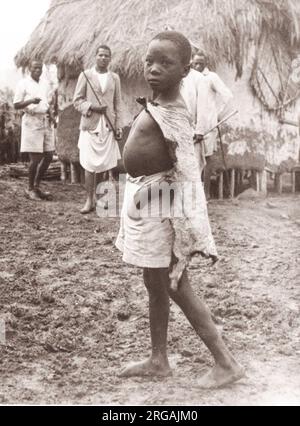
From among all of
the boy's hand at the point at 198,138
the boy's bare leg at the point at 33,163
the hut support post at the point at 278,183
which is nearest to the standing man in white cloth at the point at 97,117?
the boy's bare leg at the point at 33,163

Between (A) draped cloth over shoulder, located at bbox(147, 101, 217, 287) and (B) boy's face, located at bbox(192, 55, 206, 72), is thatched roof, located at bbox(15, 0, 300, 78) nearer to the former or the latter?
(B) boy's face, located at bbox(192, 55, 206, 72)

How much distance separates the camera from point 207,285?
4.69m

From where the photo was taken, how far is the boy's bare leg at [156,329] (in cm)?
312

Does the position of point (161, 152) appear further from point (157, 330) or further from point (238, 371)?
point (238, 371)

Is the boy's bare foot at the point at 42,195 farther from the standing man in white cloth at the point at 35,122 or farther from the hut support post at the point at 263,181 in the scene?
the hut support post at the point at 263,181

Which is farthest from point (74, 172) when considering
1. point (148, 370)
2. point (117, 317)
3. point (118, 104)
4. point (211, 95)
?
point (148, 370)

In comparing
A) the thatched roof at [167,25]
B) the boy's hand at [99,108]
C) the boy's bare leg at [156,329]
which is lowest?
the boy's bare leg at [156,329]

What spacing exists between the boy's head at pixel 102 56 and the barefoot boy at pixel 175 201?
3813mm

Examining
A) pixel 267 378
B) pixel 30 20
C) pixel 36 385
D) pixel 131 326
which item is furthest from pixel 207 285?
pixel 30 20

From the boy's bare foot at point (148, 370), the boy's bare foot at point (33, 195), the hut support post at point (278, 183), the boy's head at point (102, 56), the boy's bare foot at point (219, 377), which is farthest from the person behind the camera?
the hut support post at point (278, 183)

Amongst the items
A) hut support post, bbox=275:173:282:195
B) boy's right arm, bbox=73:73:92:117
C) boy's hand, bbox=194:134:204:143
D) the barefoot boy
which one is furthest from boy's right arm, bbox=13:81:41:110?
the barefoot boy

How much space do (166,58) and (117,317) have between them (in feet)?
5.78

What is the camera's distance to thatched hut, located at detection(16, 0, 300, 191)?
324 inches

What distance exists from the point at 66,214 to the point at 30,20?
4.09 metres
